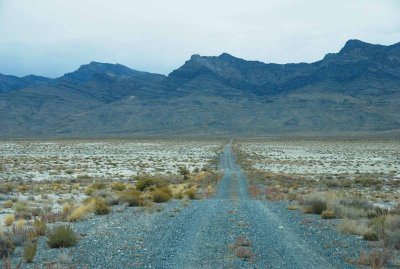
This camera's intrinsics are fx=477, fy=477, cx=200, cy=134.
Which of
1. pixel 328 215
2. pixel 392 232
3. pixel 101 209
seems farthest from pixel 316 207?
pixel 101 209

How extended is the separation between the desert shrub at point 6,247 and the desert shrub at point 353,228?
834 cm

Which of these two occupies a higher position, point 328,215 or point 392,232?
point 392,232

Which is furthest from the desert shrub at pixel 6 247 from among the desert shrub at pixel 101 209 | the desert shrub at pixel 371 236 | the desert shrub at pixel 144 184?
the desert shrub at pixel 144 184

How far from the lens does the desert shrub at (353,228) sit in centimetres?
1257

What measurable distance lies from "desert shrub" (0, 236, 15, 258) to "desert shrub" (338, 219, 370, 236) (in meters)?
8.34

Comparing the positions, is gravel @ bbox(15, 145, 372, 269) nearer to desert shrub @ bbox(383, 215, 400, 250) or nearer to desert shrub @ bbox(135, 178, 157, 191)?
desert shrub @ bbox(383, 215, 400, 250)

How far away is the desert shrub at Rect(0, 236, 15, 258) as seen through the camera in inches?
396

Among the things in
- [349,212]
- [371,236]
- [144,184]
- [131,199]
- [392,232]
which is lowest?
[144,184]

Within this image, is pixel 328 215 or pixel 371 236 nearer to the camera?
pixel 371 236

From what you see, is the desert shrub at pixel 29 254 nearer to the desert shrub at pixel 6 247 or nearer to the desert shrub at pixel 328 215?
the desert shrub at pixel 6 247

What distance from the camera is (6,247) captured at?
1025cm

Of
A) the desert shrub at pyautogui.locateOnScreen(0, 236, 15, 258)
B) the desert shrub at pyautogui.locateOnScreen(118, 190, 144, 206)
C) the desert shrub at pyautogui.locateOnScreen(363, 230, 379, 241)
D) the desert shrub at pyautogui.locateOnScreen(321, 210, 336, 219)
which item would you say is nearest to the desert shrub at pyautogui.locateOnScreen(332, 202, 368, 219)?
the desert shrub at pyautogui.locateOnScreen(321, 210, 336, 219)

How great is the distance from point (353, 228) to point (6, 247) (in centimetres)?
866

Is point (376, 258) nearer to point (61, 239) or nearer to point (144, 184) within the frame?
point (61, 239)
